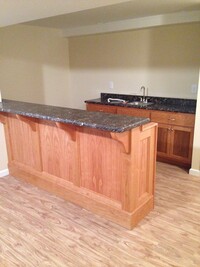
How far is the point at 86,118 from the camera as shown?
223 cm

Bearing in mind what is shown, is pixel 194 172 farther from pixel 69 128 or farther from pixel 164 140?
pixel 69 128

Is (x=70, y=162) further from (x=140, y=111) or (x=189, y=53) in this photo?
(x=189, y=53)

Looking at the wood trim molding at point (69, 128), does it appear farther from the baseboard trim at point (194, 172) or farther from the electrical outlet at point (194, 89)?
the electrical outlet at point (194, 89)

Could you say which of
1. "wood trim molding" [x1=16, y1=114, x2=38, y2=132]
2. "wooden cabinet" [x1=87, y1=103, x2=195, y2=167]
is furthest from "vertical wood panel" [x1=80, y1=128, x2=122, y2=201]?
A: "wooden cabinet" [x1=87, y1=103, x2=195, y2=167]

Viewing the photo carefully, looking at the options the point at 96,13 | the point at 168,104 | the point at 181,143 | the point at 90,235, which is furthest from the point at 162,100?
the point at 90,235

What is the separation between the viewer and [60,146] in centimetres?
266

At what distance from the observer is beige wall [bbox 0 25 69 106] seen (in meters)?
4.24

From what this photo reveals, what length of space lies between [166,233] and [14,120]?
7.21ft

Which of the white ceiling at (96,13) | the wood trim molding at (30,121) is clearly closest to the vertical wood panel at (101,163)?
the wood trim molding at (30,121)

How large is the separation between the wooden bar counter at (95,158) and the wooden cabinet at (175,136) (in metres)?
1.25

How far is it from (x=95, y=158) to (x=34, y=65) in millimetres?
2993

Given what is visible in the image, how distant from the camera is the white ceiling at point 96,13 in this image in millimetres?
2354

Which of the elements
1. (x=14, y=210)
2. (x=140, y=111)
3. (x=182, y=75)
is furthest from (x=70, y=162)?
(x=182, y=75)

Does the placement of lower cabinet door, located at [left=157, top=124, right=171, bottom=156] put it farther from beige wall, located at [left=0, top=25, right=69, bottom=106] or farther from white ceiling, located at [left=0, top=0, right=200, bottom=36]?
beige wall, located at [left=0, top=25, right=69, bottom=106]
